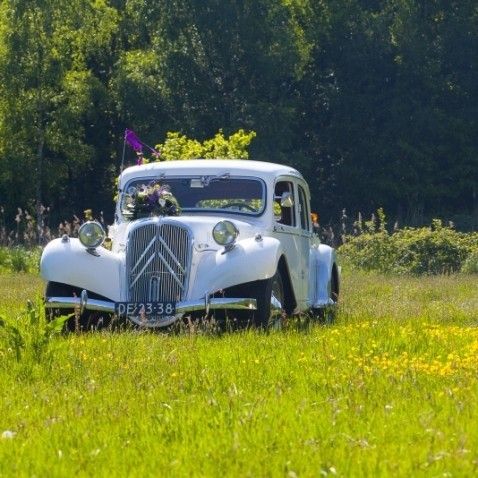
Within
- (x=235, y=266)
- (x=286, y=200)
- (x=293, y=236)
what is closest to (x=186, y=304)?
(x=235, y=266)

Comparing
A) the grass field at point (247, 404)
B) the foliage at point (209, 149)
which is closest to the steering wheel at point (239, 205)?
the grass field at point (247, 404)

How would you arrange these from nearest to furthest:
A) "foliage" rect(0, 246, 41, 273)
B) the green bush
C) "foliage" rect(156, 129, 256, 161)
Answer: "foliage" rect(156, 129, 256, 161) → the green bush → "foliage" rect(0, 246, 41, 273)

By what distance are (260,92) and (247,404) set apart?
138 ft

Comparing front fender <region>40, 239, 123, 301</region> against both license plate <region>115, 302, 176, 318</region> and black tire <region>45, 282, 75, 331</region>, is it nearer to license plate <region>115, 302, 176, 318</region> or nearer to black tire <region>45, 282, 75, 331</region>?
black tire <region>45, 282, 75, 331</region>

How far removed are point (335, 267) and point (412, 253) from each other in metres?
10.1

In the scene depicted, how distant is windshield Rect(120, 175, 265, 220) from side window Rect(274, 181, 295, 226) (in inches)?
12.2

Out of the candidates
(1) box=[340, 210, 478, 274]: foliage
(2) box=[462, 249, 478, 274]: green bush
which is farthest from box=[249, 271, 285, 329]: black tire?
(1) box=[340, 210, 478, 274]: foliage

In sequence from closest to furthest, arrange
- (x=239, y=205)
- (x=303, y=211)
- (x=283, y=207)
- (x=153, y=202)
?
(x=153, y=202)
(x=239, y=205)
(x=283, y=207)
(x=303, y=211)

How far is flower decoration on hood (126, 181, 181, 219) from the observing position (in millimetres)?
12977

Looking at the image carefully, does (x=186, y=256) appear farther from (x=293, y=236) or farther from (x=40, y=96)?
(x=40, y=96)

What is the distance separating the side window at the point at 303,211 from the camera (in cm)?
1470

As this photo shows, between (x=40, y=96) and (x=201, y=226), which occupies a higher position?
(x=40, y=96)

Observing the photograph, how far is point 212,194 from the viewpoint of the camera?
13633mm

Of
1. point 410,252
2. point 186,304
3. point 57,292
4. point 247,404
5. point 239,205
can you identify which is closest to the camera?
point 247,404
